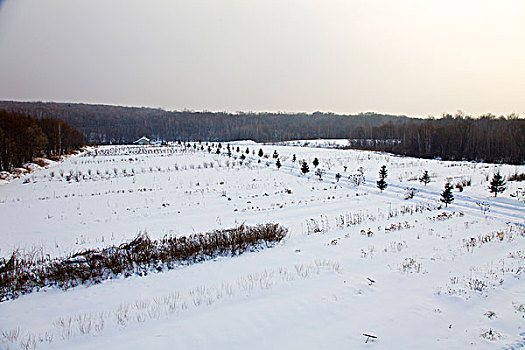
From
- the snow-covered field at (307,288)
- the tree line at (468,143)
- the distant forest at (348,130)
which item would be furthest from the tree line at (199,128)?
the snow-covered field at (307,288)

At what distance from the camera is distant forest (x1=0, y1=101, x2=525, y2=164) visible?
196ft

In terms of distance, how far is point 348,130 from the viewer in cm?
14175

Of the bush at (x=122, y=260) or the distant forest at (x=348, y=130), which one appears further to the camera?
the distant forest at (x=348, y=130)

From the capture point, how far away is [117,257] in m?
8.38

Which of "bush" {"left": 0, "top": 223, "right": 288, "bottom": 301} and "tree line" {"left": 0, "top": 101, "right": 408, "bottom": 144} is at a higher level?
"tree line" {"left": 0, "top": 101, "right": 408, "bottom": 144}

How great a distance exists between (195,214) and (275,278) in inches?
382

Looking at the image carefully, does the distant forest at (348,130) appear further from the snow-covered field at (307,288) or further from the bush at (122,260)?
the bush at (122,260)

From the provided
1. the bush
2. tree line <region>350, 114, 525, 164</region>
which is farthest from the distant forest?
the bush

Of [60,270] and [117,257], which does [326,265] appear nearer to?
[117,257]

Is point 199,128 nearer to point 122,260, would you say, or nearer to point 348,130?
point 348,130

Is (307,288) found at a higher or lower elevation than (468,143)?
lower

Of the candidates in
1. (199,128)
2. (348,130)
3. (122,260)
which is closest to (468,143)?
(122,260)

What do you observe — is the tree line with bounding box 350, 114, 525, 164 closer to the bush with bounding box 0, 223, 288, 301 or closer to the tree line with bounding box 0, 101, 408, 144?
the bush with bounding box 0, 223, 288, 301

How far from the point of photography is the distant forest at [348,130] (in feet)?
196
